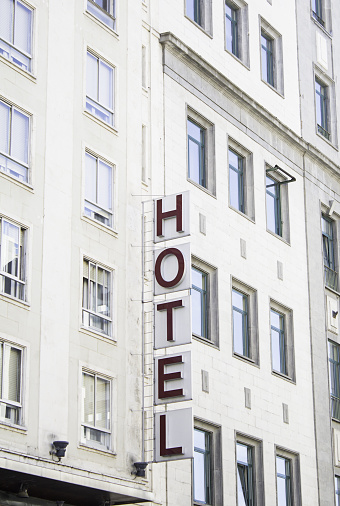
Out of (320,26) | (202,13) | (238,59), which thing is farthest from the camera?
(320,26)

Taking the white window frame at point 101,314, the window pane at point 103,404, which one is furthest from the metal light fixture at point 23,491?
the white window frame at point 101,314

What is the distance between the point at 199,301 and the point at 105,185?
5.53m

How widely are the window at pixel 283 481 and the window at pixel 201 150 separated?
343 inches

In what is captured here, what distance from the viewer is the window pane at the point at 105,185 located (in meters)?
29.8

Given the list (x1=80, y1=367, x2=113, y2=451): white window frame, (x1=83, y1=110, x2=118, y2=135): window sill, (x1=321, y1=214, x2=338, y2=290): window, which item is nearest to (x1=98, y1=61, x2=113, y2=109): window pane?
(x1=83, y1=110, x2=118, y2=135): window sill

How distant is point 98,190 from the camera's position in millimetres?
29688

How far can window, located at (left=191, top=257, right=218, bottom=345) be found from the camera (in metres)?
33.4

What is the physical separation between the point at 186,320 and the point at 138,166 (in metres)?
5.13

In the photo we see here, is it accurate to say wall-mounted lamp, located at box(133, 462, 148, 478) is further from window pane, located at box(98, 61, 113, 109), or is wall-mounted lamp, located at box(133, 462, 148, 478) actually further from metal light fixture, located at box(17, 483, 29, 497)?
window pane, located at box(98, 61, 113, 109)

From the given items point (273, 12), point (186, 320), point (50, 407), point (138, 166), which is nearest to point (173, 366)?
point (186, 320)

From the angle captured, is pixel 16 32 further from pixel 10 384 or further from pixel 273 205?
pixel 273 205

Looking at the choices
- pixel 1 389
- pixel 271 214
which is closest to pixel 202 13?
pixel 271 214

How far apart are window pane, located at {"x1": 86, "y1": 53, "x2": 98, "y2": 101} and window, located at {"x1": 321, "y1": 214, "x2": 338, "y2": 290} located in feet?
47.3

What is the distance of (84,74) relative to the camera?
29797mm
